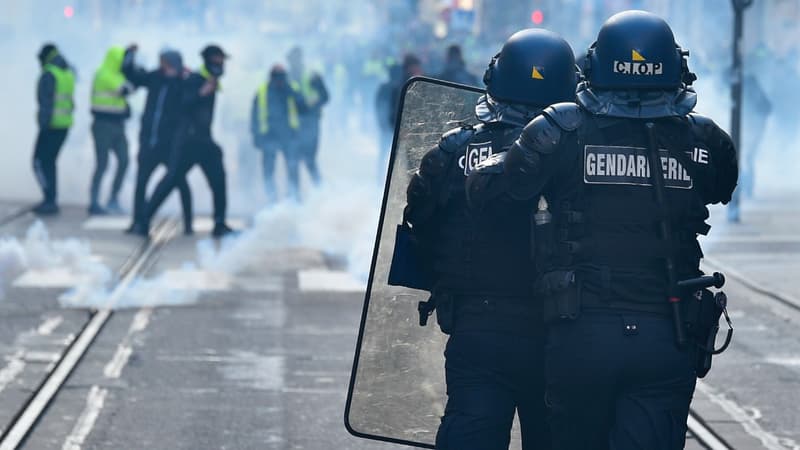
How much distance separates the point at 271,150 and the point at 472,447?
15969mm

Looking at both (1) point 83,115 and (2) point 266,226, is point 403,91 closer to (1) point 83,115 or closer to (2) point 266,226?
(2) point 266,226

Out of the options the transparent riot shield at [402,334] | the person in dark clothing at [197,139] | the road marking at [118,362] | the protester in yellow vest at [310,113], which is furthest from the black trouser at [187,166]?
the transparent riot shield at [402,334]

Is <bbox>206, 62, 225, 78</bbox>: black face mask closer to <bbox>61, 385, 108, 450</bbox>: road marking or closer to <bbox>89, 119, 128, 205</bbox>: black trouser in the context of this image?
<bbox>89, 119, 128, 205</bbox>: black trouser

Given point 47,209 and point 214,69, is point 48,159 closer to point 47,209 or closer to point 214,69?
point 47,209

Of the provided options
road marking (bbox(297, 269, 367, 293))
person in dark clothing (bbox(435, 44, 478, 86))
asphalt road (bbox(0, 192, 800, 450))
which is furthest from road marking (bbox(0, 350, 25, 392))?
person in dark clothing (bbox(435, 44, 478, 86))

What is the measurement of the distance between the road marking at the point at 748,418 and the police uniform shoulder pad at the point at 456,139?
2.86 meters

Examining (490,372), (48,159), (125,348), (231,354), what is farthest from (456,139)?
(48,159)

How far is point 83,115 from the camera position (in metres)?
40.2

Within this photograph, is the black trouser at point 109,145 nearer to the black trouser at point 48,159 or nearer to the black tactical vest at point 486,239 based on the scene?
the black trouser at point 48,159

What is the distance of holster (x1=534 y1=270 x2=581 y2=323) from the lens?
4695 mm

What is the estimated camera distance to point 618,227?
4781 millimetres

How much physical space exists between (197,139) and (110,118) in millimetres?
3163

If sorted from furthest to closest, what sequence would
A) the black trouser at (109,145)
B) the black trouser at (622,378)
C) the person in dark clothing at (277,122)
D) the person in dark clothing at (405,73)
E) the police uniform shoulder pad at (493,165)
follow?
the person in dark clothing at (277,122) < the person in dark clothing at (405,73) < the black trouser at (109,145) < the police uniform shoulder pad at (493,165) < the black trouser at (622,378)

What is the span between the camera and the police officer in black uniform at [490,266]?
4.97m
